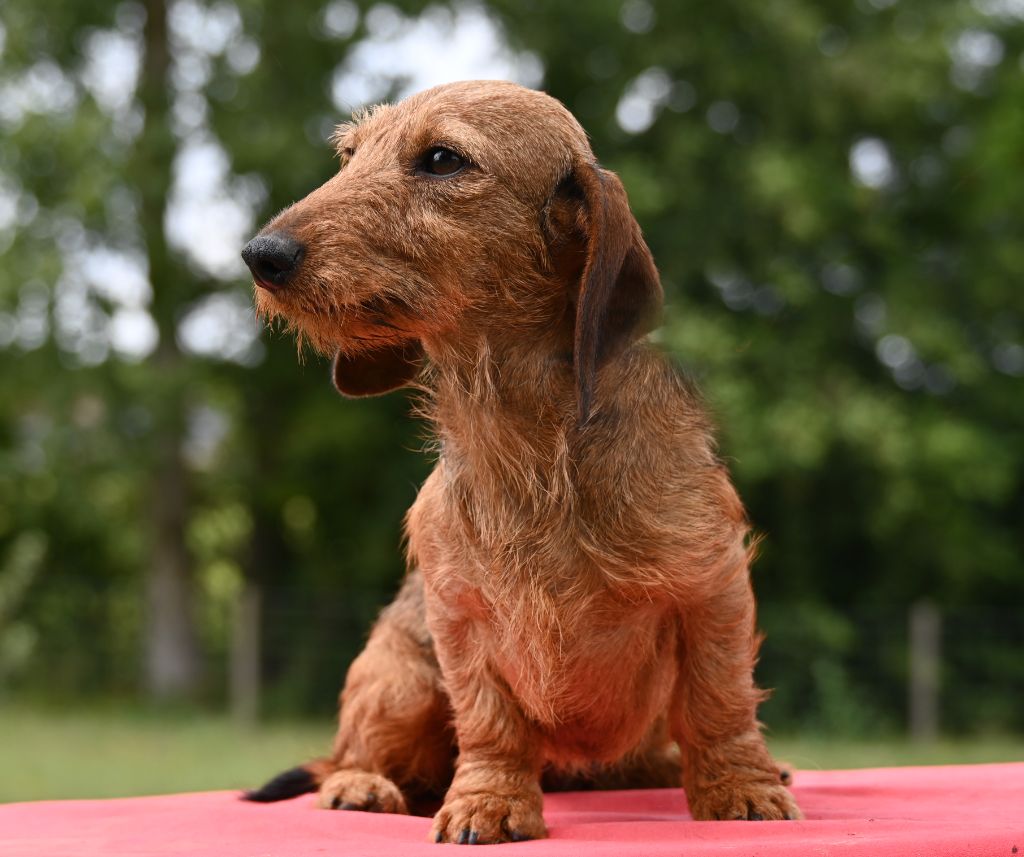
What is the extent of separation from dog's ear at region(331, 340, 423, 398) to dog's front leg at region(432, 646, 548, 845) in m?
0.82

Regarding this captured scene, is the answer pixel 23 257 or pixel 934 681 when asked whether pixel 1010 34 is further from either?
pixel 23 257

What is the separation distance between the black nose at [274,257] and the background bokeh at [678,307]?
1255 cm

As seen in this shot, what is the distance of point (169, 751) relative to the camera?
13.5 meters

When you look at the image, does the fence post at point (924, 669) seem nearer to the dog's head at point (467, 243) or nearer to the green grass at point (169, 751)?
the green grass at point (169, 751)

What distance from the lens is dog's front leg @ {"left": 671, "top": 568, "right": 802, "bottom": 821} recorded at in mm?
3098

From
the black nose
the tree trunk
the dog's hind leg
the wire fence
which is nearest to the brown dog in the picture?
the black nose

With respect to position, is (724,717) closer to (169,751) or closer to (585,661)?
(585,661)

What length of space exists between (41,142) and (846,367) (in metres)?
11.4

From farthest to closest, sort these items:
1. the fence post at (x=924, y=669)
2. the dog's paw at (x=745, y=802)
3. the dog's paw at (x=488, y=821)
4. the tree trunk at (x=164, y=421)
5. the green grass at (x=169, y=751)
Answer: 1. the tree trunk at (x=164, y=421)
2. the fence post at (x=924, y=669)
3. the green grass at (x=169, y=751)
4. the dog's paw at (x=745, y=802)
5. the dog's paw at (x=488, y=821)

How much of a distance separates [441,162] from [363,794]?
75.0 inches

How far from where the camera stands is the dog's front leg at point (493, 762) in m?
3.02

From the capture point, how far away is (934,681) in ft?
51.9

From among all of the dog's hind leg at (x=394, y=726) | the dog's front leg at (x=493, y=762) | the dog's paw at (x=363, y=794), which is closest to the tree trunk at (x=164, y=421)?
the dog's hind leg at (x=394, y=726)

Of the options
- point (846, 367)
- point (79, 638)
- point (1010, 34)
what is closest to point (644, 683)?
point (846, 367)
